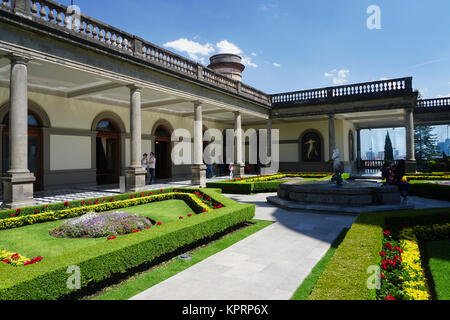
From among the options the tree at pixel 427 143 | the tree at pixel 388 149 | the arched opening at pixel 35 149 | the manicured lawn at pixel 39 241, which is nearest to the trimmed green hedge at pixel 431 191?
the manicured lawn at pixel 39 241

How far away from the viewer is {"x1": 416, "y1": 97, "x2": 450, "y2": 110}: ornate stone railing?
2562 cm

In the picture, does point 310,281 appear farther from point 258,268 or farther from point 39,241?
point 39,241

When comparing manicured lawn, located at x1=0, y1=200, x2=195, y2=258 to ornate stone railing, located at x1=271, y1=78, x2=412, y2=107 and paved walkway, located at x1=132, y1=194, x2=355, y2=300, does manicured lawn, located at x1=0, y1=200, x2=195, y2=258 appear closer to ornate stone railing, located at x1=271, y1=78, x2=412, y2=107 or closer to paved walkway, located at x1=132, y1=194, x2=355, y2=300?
paved walkway, located at x1=132, y1=194, x2=355, y2=300

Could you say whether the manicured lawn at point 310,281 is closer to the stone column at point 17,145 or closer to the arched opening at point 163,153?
the stone column at point 17,145

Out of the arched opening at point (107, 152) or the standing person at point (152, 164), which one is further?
the arched opening at point (107, 152)

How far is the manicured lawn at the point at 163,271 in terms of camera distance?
4.18 meters

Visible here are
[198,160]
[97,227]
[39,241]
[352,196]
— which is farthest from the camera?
[198,160]

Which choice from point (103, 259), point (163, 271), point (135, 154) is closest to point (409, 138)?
point (135, 154)

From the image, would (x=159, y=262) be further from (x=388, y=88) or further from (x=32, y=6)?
(x=388, y=88)

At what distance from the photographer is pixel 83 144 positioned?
17094 millimetres

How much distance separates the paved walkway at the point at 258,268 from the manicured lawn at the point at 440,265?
1780mm

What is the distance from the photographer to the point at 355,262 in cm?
422

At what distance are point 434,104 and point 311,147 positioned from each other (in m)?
11.5
